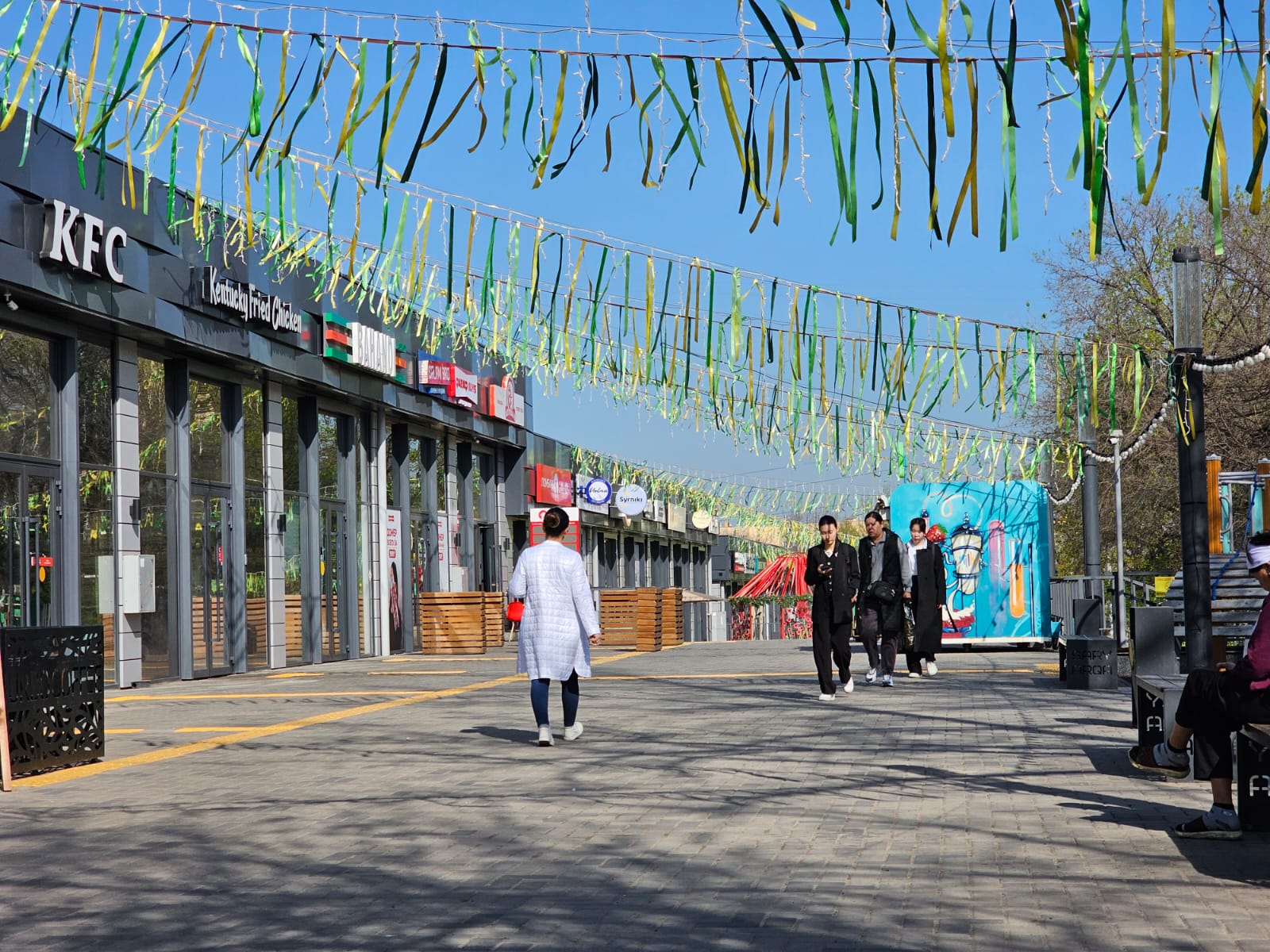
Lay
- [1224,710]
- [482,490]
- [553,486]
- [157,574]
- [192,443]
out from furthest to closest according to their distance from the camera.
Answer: [553,486] < [482,490] < [192,443] < [157,574] < [1224,710]

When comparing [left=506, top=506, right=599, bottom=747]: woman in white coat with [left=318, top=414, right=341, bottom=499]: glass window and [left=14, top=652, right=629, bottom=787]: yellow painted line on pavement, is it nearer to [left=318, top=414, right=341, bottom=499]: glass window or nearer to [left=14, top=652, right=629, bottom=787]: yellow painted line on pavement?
[left=14, top=652, right=629, bottom=787]: yellow painted line on pavement

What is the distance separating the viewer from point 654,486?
4988cm

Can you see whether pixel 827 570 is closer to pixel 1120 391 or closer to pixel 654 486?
pixel 1120 391

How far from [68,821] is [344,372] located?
1850cm

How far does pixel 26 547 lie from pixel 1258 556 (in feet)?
47.7

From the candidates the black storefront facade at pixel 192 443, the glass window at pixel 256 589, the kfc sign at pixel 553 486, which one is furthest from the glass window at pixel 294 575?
the kfc sign at pixel 553 486

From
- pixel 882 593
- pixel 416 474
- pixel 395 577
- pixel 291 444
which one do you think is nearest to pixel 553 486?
pixel 416 474

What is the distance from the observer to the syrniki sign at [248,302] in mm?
20875

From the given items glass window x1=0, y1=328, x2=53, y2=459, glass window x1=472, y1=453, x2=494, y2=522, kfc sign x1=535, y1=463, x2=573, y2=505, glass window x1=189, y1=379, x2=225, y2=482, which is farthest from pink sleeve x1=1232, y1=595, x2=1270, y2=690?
kfc sign x1=535, y1=463, x2=573, y2=505

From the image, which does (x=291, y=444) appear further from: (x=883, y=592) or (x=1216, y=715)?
(x=1216, y=715)

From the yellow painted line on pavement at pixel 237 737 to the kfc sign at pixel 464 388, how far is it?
1324 cm

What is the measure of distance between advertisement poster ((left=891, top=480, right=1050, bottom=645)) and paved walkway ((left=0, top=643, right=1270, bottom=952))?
11.9 metres

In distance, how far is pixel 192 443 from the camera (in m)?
22.1

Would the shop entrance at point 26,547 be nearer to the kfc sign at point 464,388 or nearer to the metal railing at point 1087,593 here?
the metal railing at point 1087,593
